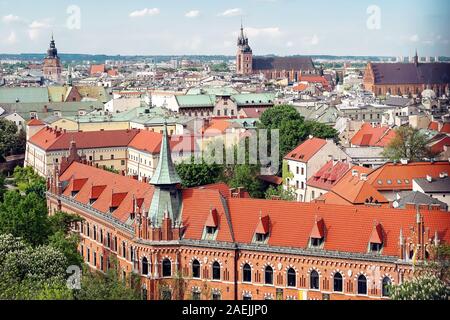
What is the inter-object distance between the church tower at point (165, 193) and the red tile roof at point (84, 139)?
3218 cm

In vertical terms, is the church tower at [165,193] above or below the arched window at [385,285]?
above

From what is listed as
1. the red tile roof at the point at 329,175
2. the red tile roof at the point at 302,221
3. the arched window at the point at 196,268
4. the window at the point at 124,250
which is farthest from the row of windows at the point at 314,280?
the red tile roof at the point at 329,175

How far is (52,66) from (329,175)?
300 ft

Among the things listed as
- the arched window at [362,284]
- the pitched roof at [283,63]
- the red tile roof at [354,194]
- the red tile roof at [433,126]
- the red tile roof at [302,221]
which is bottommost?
the arched window at [362,284]

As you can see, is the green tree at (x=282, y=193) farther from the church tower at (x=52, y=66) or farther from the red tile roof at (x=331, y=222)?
the church tower at (x=52, y=66)

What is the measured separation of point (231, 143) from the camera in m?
56.6

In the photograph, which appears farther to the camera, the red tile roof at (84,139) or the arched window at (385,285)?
the red tile roof at (84,139)

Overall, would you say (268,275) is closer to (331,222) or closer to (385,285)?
(331,222)

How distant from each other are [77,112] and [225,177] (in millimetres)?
35607

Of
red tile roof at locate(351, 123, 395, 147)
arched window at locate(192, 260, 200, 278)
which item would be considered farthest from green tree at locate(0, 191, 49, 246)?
red tile roof at locate(351, 123, 395, 147)

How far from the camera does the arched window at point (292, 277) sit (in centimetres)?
2923

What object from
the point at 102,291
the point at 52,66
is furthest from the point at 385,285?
the point at 52,66

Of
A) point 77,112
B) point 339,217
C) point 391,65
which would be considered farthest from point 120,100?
point 339,217

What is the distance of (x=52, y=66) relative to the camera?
132875 mm
